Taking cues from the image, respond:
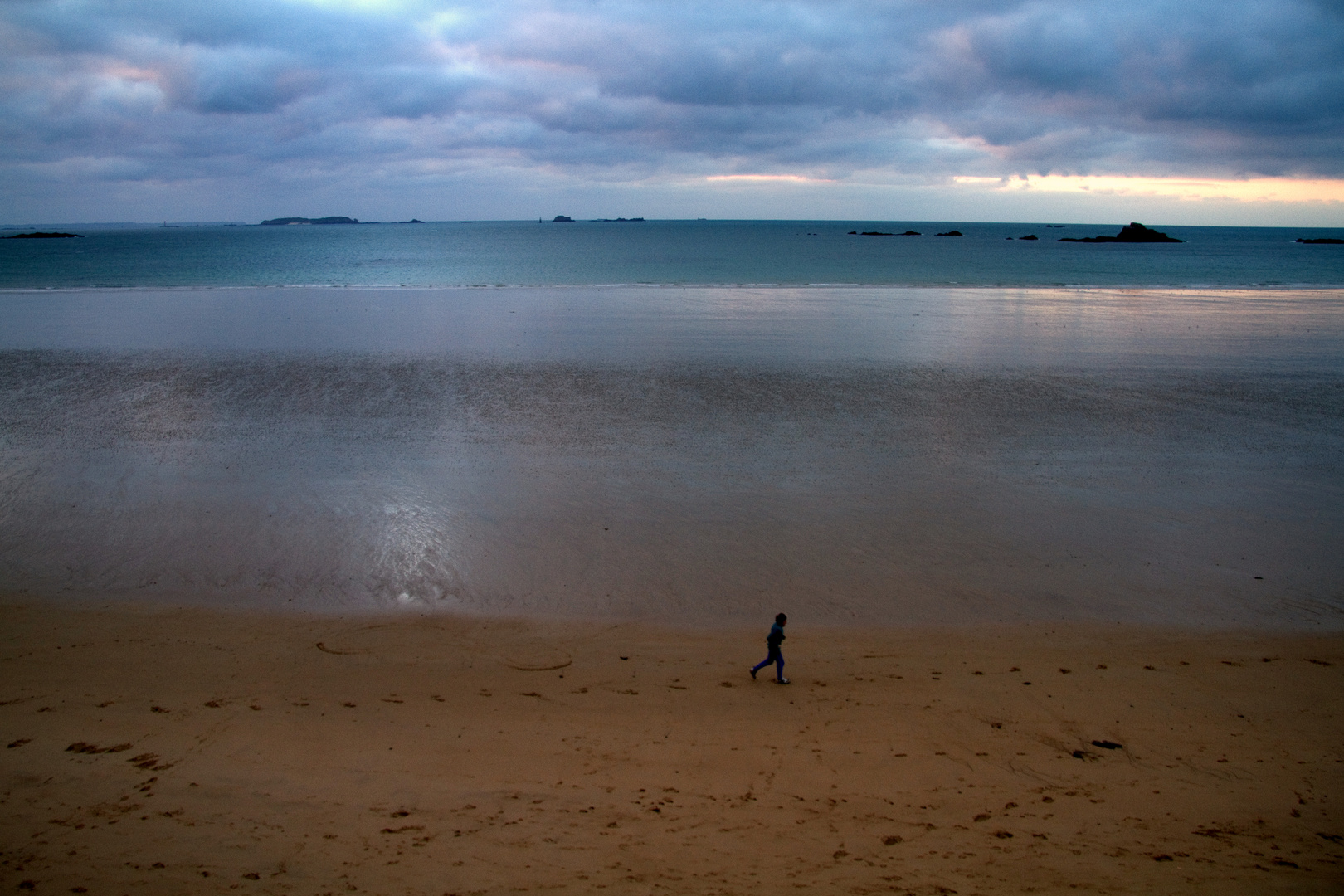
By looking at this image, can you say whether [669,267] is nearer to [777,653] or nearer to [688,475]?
[688,475]

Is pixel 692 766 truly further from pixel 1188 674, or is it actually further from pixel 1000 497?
pixel 1000 497

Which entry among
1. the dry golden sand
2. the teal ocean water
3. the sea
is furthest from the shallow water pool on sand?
the teal ocean water

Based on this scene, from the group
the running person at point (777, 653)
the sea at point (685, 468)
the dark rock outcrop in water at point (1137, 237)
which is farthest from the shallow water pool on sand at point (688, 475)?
the dark rock outcrop in water at point (1137, 237)

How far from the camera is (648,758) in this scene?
7.21 meters

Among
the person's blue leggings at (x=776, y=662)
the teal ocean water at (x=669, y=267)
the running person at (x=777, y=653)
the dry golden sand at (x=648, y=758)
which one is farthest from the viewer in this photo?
the teal ocean water at (x=669, y=267)

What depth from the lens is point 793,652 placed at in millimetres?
9188

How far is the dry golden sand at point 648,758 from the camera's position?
5.78m

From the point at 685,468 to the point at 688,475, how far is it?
481 mm

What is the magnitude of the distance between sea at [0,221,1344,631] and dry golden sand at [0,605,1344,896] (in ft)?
3.31

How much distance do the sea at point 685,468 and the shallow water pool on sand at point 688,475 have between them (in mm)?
78

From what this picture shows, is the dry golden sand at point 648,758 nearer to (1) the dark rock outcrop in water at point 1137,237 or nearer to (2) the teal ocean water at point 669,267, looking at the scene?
(2) the teal ocean water at point 669,267

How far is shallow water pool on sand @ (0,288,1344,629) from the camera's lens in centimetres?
1089

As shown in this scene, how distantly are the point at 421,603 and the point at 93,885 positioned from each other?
5030 millimetres

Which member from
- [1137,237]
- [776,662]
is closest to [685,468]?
[776,662]
